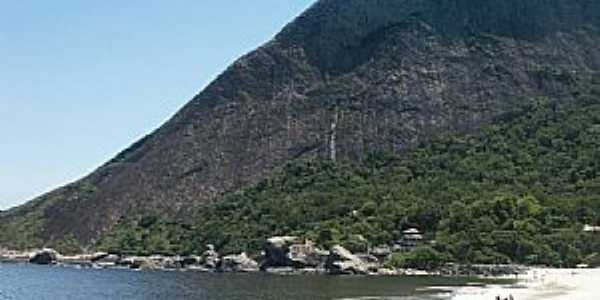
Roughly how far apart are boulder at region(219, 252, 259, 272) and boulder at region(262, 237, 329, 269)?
6.64 feet

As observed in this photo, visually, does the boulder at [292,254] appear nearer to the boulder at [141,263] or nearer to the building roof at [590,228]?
the boulder at [141,263]

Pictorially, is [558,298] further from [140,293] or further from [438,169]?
[438,169]

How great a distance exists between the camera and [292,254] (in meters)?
143

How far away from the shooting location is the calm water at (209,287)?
311ft

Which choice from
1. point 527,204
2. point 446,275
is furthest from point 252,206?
point 446,275

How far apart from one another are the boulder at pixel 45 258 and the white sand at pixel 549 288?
347 ft

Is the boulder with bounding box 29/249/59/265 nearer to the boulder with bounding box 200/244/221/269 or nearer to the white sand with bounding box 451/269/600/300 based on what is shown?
the boulder with bounding box 200/244/221/269

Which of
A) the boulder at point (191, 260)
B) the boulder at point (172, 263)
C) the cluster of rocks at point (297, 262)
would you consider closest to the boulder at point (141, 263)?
the cluster of rocks at point (297, 262)

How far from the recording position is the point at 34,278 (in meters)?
139

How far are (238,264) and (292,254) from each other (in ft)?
33.7

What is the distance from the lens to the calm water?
311ft

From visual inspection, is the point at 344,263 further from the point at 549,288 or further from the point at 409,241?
the point at 549,288

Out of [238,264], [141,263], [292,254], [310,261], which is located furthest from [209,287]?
[141,263]

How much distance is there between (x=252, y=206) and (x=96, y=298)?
3914 inches
